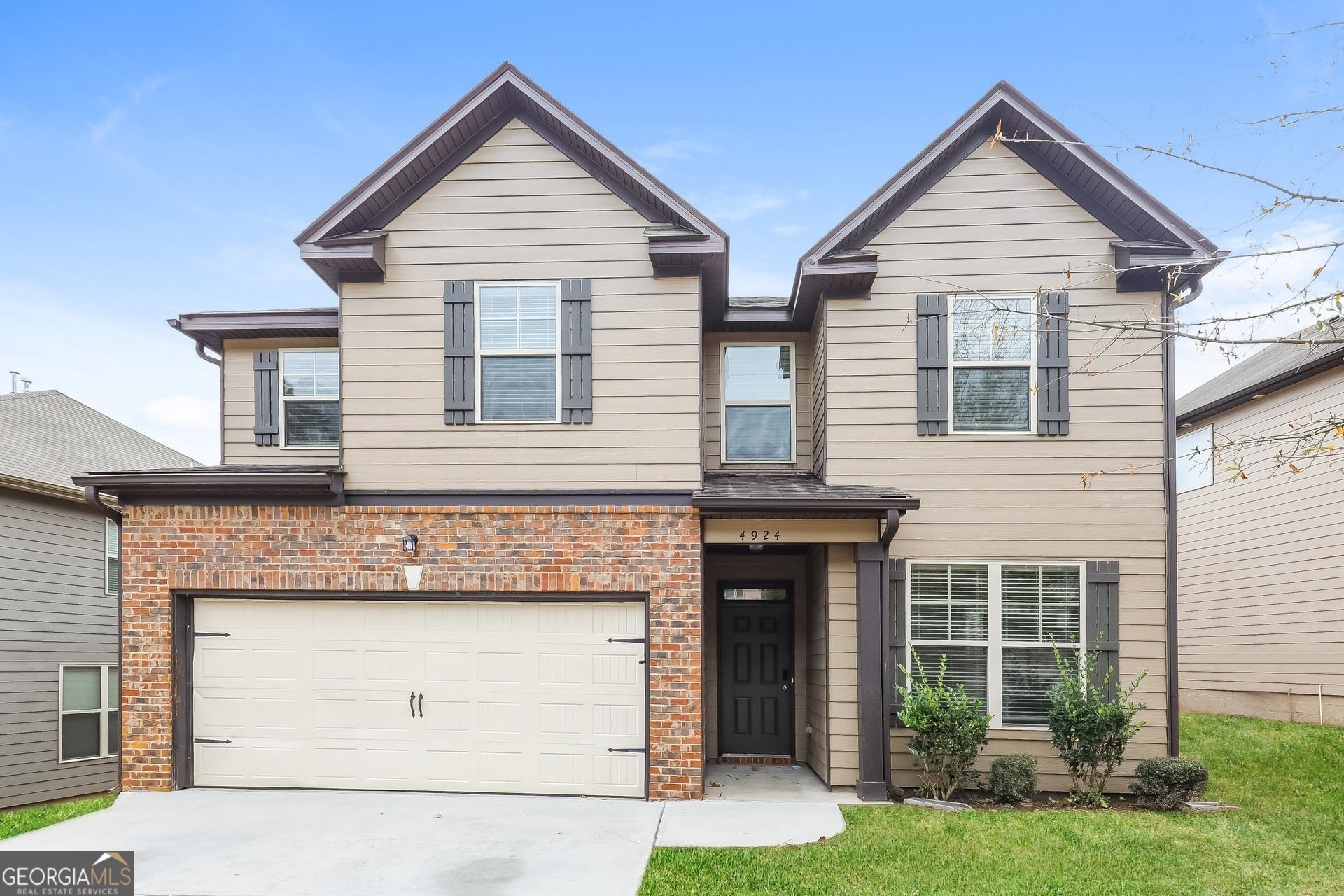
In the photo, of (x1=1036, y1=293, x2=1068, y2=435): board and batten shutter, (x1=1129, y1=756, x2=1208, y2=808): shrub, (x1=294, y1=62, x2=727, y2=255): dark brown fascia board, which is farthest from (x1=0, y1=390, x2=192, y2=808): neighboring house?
(x1=1129, y1=756, x2=1208, y2=808): shrub

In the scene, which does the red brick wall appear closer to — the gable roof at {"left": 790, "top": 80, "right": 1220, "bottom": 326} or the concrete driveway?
the concrete driveway

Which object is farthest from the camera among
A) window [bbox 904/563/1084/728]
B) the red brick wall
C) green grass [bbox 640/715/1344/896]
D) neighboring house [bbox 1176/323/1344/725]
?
neighboring house [bbox 1176/323/1344/725]

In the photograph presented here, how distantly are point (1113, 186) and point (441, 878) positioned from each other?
8.88 metres

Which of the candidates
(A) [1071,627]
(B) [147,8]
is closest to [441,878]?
(A) [1071,627]

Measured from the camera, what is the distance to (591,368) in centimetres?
899

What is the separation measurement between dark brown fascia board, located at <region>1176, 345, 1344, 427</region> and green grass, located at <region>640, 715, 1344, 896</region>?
5772 millimetres

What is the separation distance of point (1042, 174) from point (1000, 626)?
4768mm

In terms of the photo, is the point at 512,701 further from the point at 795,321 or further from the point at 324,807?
the point at 795,321

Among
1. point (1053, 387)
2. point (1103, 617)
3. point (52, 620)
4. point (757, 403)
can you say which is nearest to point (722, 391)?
point (757, 403)

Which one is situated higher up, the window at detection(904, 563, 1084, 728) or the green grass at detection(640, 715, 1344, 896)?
A: the window at detection(904, 563, 1084, 728)

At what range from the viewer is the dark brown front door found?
10977 millimetres

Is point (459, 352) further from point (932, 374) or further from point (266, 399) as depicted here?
point (932, 374)

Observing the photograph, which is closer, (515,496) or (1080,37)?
(515,496)

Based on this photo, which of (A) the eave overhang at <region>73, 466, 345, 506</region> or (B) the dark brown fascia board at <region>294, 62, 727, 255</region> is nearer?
(A) the eave overhang at <region>73, 466, 345, 506</region>
